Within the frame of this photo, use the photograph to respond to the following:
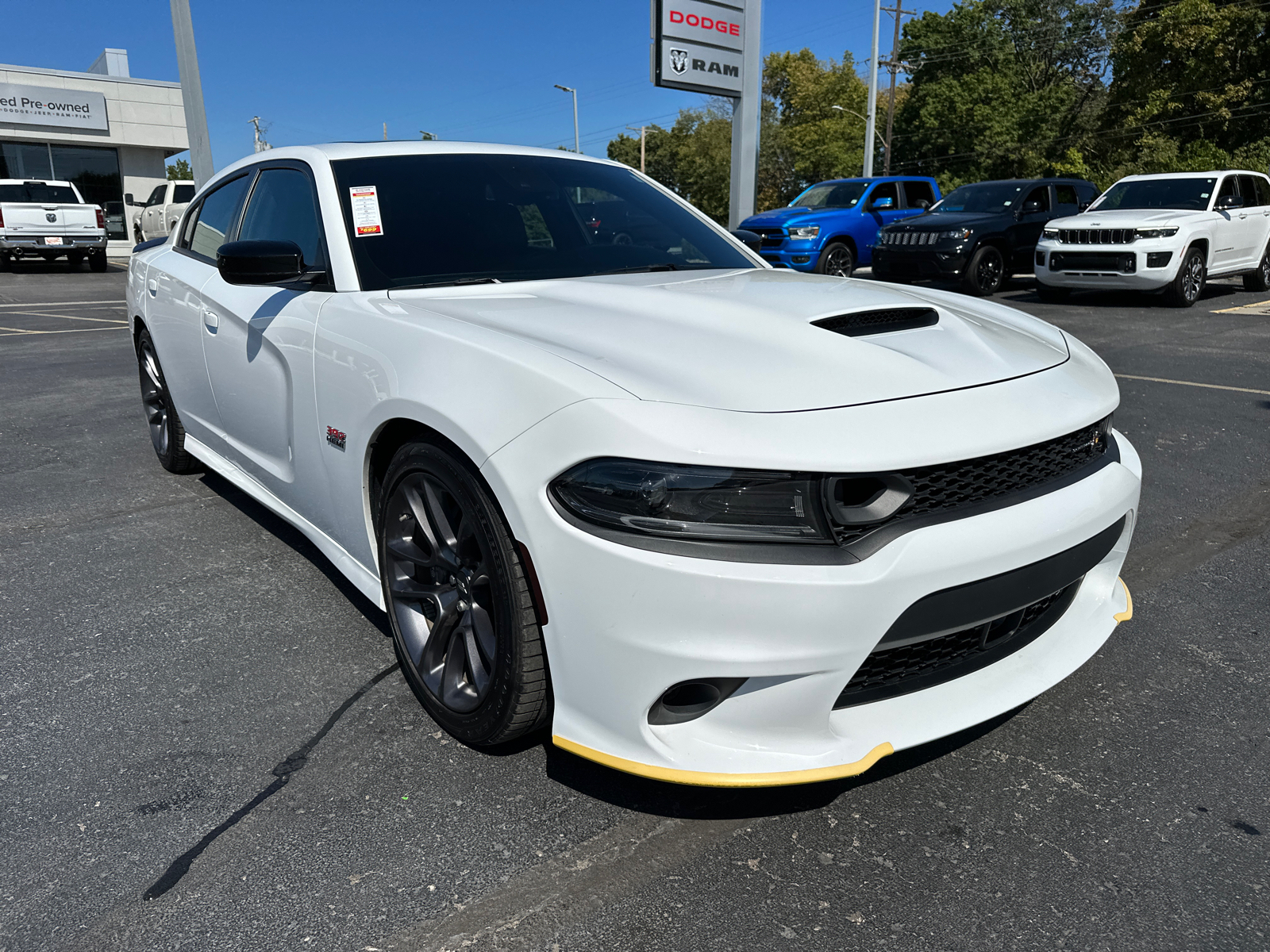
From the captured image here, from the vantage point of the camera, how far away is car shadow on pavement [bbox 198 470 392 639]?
311cm

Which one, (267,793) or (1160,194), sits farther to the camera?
(1160,194)

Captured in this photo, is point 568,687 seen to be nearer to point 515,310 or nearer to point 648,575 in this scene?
point 648,575

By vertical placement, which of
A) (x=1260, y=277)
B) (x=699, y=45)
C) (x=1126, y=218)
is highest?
(x=699, y=45)

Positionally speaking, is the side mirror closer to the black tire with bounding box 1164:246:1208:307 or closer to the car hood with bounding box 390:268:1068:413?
the car hood with bounding box 390:268:1068:413

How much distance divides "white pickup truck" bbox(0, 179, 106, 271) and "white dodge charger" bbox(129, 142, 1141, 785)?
2081cm

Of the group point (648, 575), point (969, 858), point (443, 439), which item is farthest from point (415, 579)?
point (969, 858)

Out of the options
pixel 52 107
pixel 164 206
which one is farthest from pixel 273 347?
pixel 52 107

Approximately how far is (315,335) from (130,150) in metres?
35.0

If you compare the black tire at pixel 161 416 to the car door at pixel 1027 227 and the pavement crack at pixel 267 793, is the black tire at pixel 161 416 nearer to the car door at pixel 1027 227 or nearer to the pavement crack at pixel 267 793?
the pavement crack at pixel 267 793

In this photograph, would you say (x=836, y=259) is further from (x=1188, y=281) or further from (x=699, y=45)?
(x=699, y=45)

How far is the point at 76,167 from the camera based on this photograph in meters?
30.9

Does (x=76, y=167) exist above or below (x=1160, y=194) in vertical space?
above

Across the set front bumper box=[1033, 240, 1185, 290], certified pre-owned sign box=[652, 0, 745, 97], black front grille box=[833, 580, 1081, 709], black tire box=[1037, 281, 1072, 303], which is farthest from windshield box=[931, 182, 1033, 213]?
black front grille box=[833, 580, 1081, 709]

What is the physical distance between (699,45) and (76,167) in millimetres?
24077
